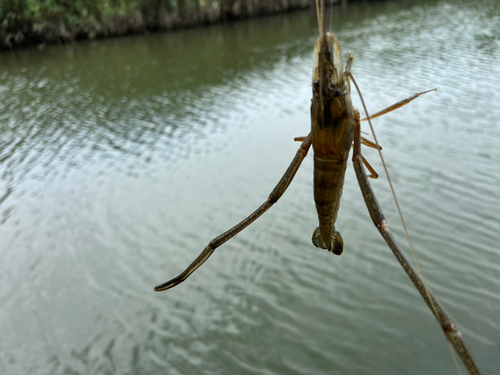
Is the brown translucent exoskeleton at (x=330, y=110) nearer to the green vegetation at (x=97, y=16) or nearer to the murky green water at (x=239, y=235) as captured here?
the murky green water at (x=239, y=235)

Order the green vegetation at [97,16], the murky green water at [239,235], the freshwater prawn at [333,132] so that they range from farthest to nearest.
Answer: the green vegetation at [97,16] < the murky green water at [239,235] < the freshwater prawn at [333,132]

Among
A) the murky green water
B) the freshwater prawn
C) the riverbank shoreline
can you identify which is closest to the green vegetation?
the riverbank shoreline

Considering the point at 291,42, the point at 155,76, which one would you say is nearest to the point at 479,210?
the point at 155,76

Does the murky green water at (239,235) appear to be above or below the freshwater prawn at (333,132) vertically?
below

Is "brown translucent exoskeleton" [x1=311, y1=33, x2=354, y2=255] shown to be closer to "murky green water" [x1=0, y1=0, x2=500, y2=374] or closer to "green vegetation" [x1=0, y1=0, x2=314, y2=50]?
"murky green water" [x1=0, y1=0, x2=500, y2=374]

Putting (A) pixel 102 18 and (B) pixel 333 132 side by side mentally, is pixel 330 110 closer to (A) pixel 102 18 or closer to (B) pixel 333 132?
(B) pixel 333 132

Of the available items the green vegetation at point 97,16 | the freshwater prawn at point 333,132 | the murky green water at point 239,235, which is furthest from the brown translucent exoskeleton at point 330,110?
the green vegetation at point 97,16

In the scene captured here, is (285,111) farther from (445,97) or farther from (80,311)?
(80,311)
